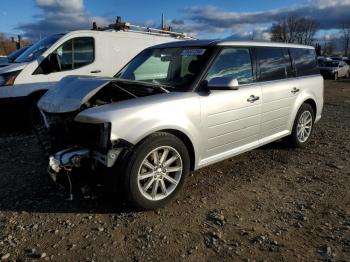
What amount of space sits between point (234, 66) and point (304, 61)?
6.75ft

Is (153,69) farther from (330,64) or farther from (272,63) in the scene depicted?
(330,64)

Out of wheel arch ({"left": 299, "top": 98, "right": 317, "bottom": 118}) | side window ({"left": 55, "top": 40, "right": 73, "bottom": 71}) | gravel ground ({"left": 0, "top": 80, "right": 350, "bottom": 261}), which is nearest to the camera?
gravel ground ({"left": 0, "top": 80, "right": 350, "bottom": 261})

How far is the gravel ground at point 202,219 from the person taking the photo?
325 cm

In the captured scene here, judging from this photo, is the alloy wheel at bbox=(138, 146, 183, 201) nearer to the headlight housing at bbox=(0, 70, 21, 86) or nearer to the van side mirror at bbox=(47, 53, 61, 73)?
the headlight housing at bbox=(0, 70, 21, 86)

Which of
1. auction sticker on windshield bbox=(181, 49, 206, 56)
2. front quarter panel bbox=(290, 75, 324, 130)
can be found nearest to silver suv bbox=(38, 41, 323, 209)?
auction sticker on windshield bbox=(181, 49, 206, 56)

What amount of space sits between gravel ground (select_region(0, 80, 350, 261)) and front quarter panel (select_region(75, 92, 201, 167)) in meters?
0.74

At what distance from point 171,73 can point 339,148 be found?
343 centimetres

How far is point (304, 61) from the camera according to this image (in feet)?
20.9

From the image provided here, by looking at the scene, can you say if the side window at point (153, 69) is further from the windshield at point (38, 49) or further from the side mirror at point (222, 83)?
the windshield at point (38, 49)

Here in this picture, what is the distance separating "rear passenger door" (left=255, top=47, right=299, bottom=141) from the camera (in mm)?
5270

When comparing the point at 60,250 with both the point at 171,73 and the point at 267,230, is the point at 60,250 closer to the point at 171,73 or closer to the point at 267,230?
the point at 267,230

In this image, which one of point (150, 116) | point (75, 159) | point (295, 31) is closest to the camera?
point (75, 159)

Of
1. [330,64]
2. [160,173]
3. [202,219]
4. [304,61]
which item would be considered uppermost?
[330,64]

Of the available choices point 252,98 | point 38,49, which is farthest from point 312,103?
point 38,49
